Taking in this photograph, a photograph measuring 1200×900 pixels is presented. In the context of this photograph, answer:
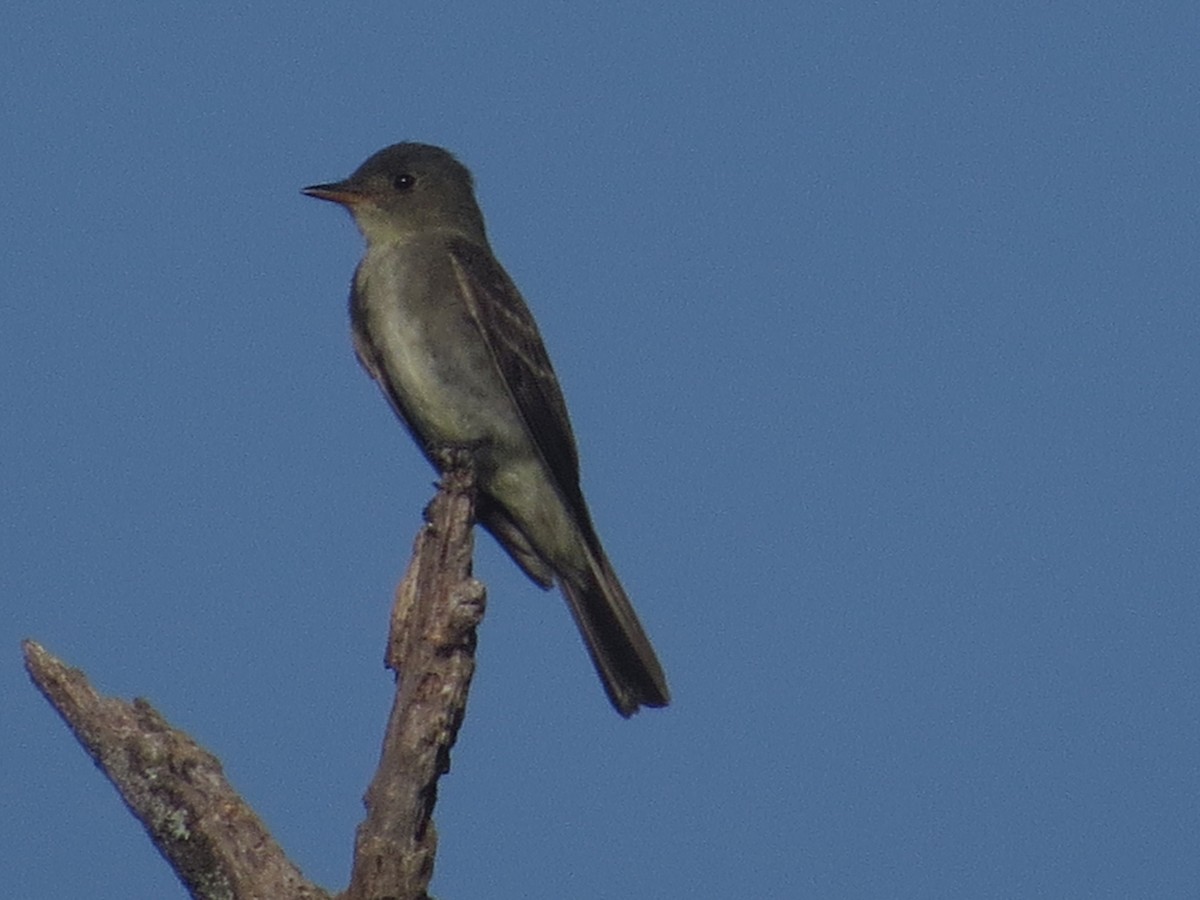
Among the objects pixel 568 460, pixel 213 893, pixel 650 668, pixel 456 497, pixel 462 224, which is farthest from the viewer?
pixel 462 224

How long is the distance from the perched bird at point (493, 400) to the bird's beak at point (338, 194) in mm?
611

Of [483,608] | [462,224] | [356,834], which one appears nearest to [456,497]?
[483,608]

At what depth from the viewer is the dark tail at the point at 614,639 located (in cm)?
947

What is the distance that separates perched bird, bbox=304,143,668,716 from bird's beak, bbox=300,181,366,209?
611 mm

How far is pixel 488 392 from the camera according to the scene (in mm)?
10023

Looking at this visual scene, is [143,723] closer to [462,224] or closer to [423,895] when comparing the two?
[423,895]

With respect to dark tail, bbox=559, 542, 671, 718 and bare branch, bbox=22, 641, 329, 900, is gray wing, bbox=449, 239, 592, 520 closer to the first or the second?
dark tail, bbox=559, 542, 671, 718

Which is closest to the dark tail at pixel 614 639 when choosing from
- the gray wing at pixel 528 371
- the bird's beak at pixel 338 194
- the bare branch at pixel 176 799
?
the gray wing at pixel 528 371

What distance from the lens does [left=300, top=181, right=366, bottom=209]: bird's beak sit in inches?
431

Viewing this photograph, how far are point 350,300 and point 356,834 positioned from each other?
4.39 metres

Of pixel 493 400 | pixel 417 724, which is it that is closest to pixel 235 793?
pixel 417 724

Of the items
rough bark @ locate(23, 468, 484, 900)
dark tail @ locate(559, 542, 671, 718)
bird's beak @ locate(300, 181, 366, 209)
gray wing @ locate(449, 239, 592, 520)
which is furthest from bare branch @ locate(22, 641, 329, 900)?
bird's beak @ locate(300, 181, 366, 209)

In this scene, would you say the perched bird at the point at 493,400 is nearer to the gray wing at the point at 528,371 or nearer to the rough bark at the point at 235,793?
the gray wing at the point at 528,371

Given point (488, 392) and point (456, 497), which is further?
point (488, 392)
